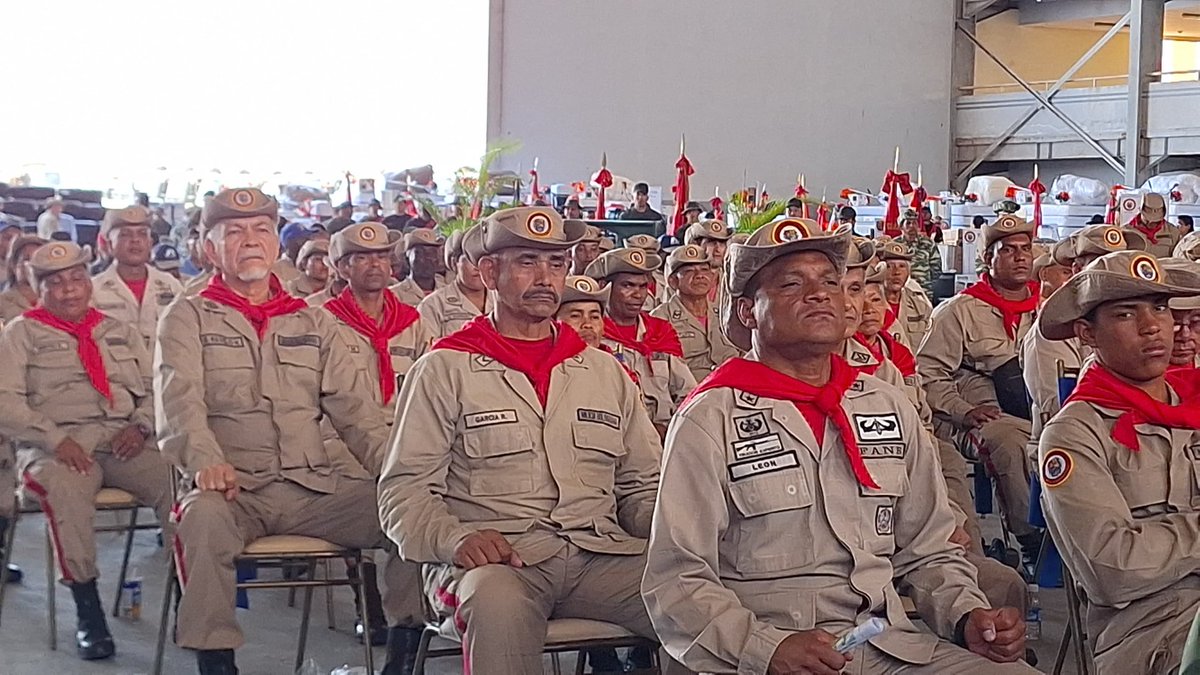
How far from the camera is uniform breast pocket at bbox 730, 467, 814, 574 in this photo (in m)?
2.83

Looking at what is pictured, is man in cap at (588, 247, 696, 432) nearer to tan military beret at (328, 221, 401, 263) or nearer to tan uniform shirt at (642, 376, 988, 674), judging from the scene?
tan military beret at (328, 221, 401, 263)

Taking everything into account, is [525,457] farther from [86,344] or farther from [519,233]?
[86,344]

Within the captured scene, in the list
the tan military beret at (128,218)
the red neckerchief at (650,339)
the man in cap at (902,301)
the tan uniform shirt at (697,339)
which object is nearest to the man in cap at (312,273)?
the tan military beret at (128,218)

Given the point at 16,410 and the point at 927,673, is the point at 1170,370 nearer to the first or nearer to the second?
the point at 927,673

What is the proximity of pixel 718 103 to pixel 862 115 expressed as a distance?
91.1 inches

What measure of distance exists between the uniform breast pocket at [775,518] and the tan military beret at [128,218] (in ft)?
15.6

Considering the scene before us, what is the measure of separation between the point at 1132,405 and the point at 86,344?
3.66 metres

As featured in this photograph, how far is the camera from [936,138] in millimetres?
21781

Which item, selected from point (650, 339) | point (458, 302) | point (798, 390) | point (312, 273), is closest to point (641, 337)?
point (650, 339)

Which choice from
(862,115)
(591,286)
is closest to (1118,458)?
(591,286)

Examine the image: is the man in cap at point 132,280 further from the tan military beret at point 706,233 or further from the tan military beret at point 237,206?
the tan military beret at point 706,233

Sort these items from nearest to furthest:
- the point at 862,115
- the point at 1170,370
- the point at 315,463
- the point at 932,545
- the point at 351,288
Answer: the point at 932,545 < the point at 1170,370 < the point at 315,463 < the point at 351,288 < the point at 862,115

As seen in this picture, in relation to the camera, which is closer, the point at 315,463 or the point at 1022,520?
the point at 315,463

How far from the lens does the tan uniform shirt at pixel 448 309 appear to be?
6.38 meters
